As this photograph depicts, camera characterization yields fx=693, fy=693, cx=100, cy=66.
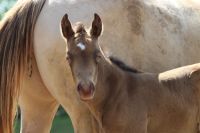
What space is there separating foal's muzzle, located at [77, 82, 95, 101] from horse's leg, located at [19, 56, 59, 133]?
108cm

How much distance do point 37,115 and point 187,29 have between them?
4.59ft

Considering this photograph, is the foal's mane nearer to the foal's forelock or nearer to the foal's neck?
the foal's neck

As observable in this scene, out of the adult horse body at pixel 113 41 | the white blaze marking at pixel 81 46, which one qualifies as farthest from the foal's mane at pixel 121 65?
the white blaze marking at pixel 81 46

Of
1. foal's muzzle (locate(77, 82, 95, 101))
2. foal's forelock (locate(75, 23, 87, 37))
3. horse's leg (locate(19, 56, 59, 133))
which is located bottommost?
horse's leg (locate(19, 56, 59, 133))

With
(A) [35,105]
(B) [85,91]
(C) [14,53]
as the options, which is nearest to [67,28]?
(B) [85,91]

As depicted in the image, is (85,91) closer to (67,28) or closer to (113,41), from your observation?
(67,28)

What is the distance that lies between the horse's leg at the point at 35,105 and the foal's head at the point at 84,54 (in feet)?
Result: 2.91

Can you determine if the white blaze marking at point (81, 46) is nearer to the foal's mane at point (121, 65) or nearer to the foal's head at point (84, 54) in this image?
the foal's head at point (84, 54)

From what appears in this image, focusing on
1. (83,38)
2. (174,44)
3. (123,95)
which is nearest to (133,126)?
(123,95)

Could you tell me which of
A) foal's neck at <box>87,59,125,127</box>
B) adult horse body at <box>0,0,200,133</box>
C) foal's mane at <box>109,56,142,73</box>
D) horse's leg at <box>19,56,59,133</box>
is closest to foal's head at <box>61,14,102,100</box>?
foal's neck at <box>87,59,125,127</box>

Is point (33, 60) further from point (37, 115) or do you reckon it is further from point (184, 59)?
point (184, 59)

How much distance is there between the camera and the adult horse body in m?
5.06

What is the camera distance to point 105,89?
4711mm

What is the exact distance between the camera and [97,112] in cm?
471
